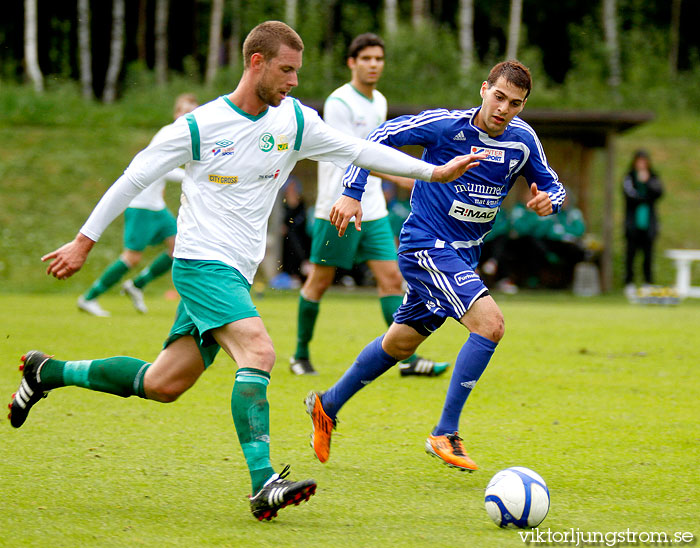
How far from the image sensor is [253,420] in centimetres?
413

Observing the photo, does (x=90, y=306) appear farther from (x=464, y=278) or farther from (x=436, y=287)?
(x=464, y=278)

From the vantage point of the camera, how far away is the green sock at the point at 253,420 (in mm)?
4055

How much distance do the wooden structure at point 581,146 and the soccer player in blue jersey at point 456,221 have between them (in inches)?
495

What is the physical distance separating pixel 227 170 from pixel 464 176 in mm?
1482

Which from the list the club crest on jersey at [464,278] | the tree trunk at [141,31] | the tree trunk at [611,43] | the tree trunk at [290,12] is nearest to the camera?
the club crest on jersey at [464,278]

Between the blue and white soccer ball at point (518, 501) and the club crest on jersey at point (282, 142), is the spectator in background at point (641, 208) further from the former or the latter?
the blue and white soccer ball at point (518, 501)

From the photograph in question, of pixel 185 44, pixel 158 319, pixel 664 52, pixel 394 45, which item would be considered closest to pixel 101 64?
pixel 185 44

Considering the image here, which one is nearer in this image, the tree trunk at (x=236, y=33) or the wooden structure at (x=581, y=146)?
the wooden structure at (x=581, y=146)

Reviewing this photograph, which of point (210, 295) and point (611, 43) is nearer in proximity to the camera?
point (210, 295)

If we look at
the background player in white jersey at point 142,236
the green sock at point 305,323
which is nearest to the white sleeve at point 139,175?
the green sock at point 305,323

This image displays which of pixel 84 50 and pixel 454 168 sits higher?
pixel 454 168

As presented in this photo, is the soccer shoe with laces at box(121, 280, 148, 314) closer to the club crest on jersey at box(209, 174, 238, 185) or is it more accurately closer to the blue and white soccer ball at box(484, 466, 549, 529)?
the club crest on jersey at box(209, 174, 238, 185)

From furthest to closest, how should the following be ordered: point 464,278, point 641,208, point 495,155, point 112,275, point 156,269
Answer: point 641,208, point 156,269, point 112,275, point 495,155, point 464,278

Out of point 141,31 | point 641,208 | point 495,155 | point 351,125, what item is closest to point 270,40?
point 495,155
